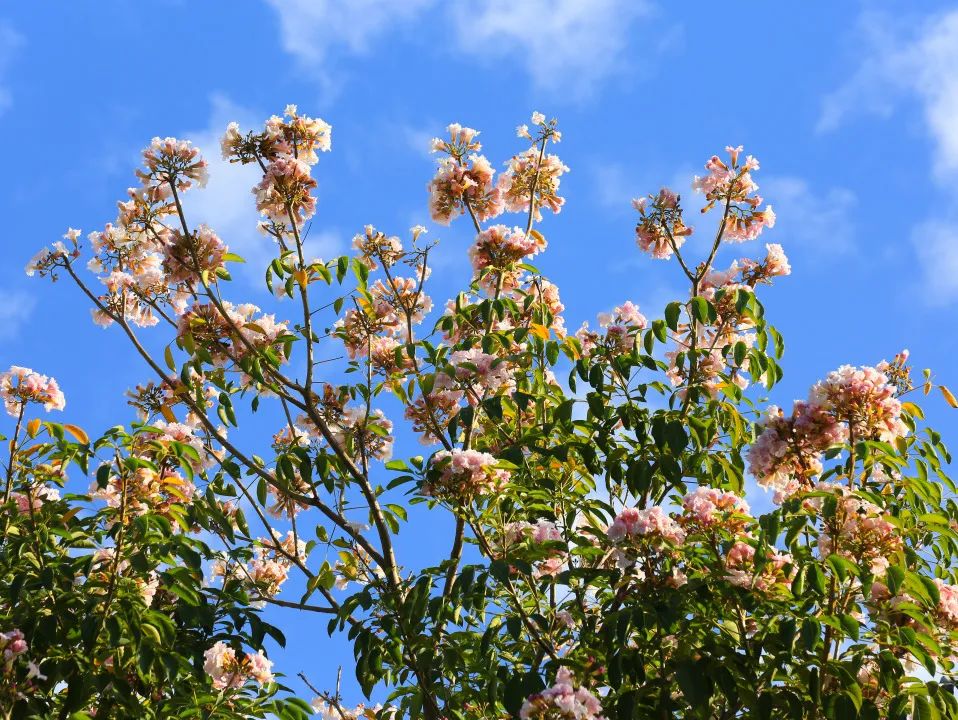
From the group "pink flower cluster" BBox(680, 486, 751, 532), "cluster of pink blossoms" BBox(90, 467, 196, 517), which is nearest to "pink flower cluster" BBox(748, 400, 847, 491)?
"pink flower cluster" BBox(680, 486, 751, 532)

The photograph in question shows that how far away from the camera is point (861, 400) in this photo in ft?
12.8

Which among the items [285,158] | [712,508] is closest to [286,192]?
[285,158]

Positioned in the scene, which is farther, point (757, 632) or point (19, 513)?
point (19, 513)

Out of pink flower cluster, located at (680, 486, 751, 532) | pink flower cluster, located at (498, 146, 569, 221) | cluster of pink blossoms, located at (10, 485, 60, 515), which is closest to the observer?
pink flower cluster, located at (680, 486, 751, 532)

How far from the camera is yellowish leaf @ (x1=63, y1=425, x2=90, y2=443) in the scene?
4.52 m

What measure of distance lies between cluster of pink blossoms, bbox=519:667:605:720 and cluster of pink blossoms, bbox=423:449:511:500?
912mm

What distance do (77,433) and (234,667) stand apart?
1222mm

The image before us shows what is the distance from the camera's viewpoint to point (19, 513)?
460 cm

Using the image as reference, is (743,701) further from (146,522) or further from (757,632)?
(146,522)

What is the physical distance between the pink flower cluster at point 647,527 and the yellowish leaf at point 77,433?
227cm

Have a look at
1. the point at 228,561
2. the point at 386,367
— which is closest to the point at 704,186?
the point at 386,367

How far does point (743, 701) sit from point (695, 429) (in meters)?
1.24

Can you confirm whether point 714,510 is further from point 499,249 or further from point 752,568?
point 499,249

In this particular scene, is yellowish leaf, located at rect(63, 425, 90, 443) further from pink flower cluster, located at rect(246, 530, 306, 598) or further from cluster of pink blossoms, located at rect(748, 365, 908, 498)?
cluster of pink blossoms, located at rect(748, 365, 908, 498)
